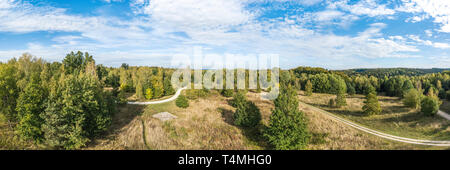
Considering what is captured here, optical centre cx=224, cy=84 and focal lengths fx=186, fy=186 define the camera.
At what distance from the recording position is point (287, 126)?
69.9 feet

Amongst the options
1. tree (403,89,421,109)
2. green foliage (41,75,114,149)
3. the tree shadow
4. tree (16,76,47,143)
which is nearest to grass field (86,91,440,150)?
the tree shadow

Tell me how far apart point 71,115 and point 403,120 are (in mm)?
55261

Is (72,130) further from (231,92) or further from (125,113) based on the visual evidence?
(231,92)

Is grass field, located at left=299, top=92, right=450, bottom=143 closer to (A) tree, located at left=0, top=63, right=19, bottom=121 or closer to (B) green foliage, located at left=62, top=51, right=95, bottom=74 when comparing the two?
(A) tree, located at left=0, top=63, right=19, bottom=121

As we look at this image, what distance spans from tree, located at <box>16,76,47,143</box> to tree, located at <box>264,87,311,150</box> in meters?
25.3

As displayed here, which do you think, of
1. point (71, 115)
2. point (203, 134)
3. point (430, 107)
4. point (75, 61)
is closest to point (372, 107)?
point (430, 107)

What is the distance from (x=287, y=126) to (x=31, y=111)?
27.6 metres

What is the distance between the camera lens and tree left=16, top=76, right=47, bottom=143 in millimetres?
19203

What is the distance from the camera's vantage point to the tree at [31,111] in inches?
756

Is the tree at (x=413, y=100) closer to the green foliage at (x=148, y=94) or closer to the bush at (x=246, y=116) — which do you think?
the bush at (x=246, y=116)

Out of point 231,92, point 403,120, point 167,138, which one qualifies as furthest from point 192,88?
point 403,120

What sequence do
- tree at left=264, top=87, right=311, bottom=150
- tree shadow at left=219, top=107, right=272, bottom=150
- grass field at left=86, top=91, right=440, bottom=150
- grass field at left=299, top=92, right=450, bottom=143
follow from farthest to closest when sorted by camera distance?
1. grass field at left=299, top=92, right=450, bottom=143
2. tree shadow at left=219, top=107, right=272, bottom=150
3. grass field at left=86, top=91, right=440, bottom=150
4. tree at left=264, top=87, right=311, bottom=150

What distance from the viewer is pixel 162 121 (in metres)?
30.7

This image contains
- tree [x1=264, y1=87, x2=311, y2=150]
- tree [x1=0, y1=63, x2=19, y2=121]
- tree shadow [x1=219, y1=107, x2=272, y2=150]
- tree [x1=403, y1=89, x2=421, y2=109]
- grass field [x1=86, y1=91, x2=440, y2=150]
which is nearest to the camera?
tree [x1=264, y1=87, x2=311, y2=150]
